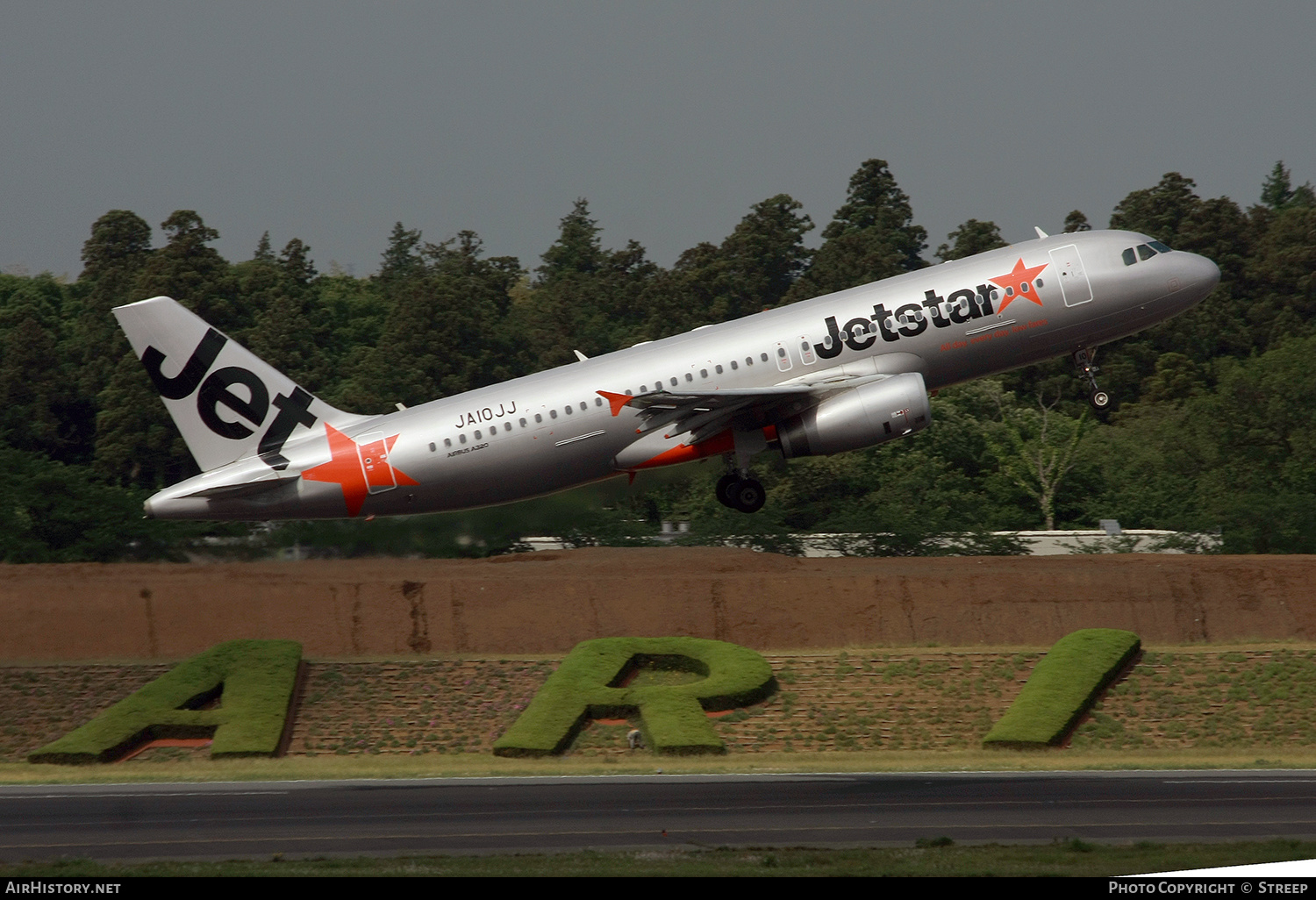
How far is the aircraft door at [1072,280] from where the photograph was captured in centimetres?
3825

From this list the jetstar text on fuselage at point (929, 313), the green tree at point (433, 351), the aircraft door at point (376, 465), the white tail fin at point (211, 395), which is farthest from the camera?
the green tree at point (433, 351)

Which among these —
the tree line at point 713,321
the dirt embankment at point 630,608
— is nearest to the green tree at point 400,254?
the tree line at point 713,321

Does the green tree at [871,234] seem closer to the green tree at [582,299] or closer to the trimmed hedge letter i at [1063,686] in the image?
the green tree at [582,299]

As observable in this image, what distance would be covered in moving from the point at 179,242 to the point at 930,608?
65973 millimetres

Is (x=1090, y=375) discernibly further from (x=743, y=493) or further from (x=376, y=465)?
(x=376, y=465)

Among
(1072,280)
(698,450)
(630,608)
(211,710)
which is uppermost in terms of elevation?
(1072,280)

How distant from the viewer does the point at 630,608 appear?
48781mm

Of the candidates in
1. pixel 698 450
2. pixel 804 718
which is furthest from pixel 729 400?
pixel 804 718

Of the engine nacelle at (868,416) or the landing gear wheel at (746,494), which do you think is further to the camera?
the landing gear wheel at (746,494)

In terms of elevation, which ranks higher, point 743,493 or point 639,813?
point 743,493

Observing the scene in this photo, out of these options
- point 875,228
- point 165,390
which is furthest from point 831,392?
point 875,228

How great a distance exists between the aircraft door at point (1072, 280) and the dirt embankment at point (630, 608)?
507 inches

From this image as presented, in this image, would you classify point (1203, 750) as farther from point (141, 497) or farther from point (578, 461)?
point (141, 497)

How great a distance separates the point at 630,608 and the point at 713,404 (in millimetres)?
13397
